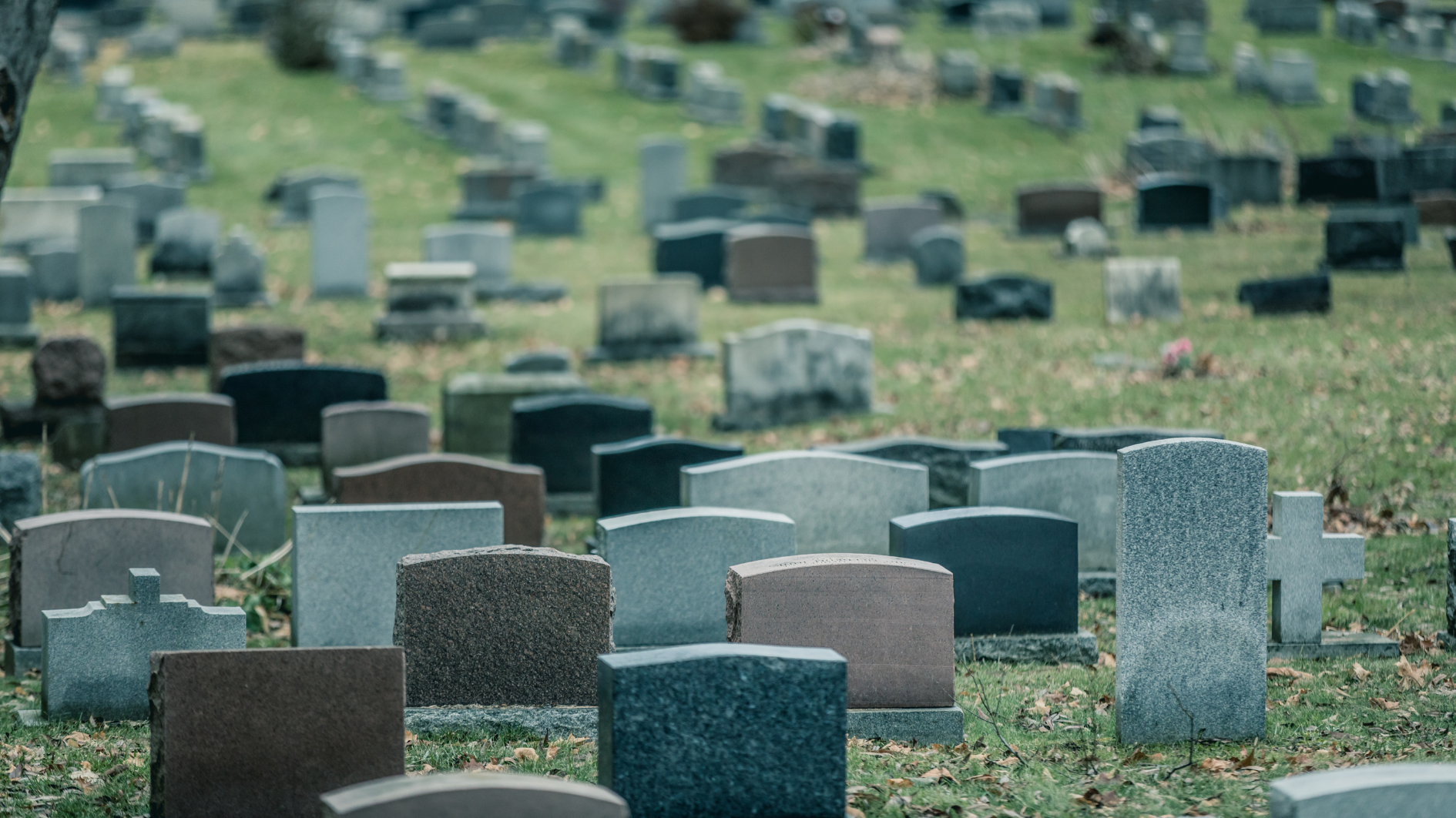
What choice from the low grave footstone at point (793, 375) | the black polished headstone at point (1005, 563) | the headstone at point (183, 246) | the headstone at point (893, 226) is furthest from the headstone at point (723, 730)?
the headstone at point (183, 246)

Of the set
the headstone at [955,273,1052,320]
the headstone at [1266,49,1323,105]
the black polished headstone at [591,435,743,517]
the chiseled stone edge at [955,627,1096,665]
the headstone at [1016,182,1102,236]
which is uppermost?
the headstone at [1266,49,1323,105]

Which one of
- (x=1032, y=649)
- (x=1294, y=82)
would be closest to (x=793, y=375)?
(x=1032, y=649)

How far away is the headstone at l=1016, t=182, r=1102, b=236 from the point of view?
24.7m

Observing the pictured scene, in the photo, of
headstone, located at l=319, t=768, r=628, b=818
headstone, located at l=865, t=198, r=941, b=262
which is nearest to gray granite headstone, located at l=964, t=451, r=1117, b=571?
headstone, located at l=319, t=768, r=628, b=818

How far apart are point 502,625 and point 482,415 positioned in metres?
6.33

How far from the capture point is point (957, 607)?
8.82 metres

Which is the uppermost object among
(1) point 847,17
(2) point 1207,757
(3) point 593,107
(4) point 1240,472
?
(1) point 847,17

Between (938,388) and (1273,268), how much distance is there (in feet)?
24.5

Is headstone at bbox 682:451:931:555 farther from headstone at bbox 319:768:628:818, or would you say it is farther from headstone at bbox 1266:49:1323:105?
headstone at bbox 1266:49:1323:105

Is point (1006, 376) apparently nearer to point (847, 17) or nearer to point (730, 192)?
point (730, 192)

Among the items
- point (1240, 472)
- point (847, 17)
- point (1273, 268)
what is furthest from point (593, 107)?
point (1240, 472)

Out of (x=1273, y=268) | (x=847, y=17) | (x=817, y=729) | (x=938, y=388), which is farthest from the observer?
(x=847, y=17)

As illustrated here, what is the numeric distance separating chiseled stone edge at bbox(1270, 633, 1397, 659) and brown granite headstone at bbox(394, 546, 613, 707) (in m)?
3.68

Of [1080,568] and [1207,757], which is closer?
[1207,757]
